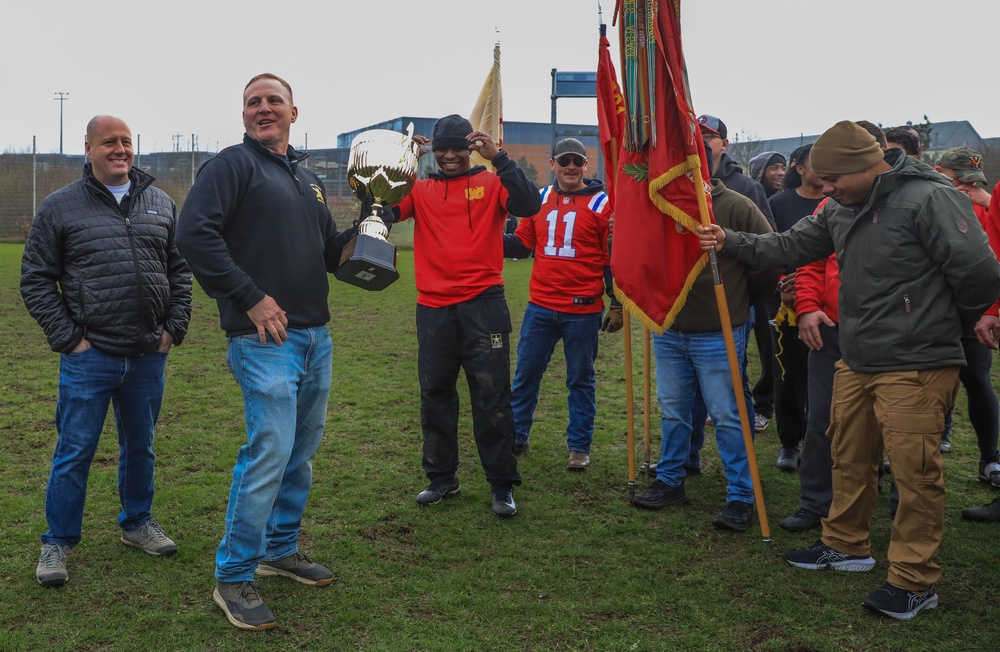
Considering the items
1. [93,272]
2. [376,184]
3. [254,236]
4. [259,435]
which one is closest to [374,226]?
[376,184]

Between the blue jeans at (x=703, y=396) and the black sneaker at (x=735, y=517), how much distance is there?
0.04 meters

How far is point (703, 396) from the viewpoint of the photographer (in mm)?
5199

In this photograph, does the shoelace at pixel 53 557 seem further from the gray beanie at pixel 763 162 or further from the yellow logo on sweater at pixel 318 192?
the gray beanie at pixel 763 162

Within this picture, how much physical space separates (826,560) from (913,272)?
4.85ft

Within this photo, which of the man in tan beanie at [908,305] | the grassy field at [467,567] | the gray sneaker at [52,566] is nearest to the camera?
the grassy field at [467,567]

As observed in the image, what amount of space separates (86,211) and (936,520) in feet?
13.4

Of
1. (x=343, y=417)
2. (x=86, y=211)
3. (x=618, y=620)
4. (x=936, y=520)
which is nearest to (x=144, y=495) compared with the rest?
(x=86, y=211)

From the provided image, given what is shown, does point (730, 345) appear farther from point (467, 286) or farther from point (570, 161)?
point (570, 161)

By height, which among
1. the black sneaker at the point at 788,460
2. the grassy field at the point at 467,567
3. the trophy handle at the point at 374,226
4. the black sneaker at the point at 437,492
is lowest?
the grassy field at the point at 467,567

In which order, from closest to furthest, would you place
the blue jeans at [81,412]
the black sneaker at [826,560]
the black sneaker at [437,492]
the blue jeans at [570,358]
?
the blue jeans at [81,412], the black sneaker at [826,560], the black sneaker at [437,492], the blue jeans at [570,358]

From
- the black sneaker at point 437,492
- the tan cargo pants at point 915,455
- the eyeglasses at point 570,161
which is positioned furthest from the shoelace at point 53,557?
the eyeglasses at point 570,161

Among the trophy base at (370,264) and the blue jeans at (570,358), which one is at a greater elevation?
the trophy base at (370,264)

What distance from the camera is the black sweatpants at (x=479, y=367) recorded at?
5.14 metres

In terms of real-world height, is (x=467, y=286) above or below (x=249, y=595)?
above
